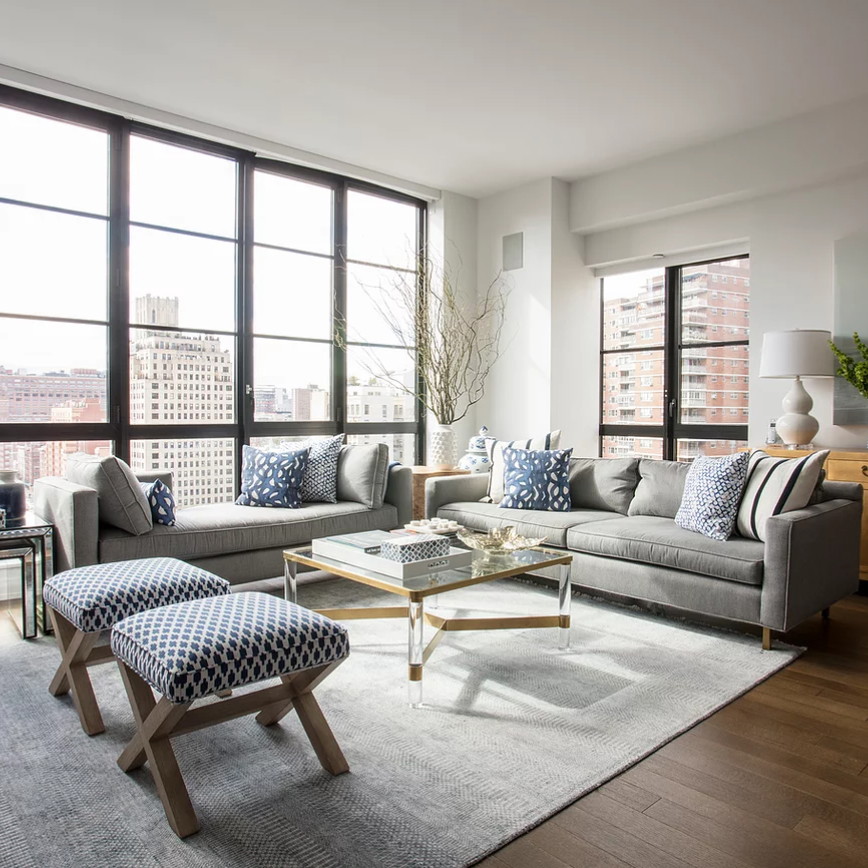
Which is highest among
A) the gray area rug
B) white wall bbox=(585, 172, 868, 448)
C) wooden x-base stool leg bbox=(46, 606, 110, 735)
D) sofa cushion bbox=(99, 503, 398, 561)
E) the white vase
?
white wall bbox=(585, 172, 868, 448)

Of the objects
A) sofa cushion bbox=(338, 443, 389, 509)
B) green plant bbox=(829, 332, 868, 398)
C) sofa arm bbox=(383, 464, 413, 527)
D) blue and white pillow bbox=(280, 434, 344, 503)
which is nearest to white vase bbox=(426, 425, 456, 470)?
sofa arm bbox=(383, 464, 413, 527)

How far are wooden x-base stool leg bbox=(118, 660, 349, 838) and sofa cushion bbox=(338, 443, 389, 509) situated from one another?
2302 millimetres

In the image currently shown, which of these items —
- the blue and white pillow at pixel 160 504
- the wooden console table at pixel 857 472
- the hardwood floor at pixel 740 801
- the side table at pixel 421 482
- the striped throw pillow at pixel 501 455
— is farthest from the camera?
the side table at pixel 421 482

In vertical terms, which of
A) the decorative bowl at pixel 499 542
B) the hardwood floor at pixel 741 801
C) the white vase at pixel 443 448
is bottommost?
the hardwood floor at pixel 741 801

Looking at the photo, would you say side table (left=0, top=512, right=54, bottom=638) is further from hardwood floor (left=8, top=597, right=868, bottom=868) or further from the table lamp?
the table lamp

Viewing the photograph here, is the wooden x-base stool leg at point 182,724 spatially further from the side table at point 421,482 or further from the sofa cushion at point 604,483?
the side table at point 421,482

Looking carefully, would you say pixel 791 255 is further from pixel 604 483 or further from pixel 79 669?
pixel 79 669

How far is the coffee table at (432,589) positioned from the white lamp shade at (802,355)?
241cm

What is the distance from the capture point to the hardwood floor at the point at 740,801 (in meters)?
1.72

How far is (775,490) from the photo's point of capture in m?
3.39

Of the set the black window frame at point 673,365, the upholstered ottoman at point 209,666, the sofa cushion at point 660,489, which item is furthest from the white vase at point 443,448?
the upholstered ottoman at point 209,666

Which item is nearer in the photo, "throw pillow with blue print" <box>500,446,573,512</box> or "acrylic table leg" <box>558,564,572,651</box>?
"acrylic table leg" <box>558,564,572,651</box>

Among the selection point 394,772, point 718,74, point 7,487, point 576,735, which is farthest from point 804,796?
point 718,74

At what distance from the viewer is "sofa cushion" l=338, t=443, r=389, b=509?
4.57 metres
